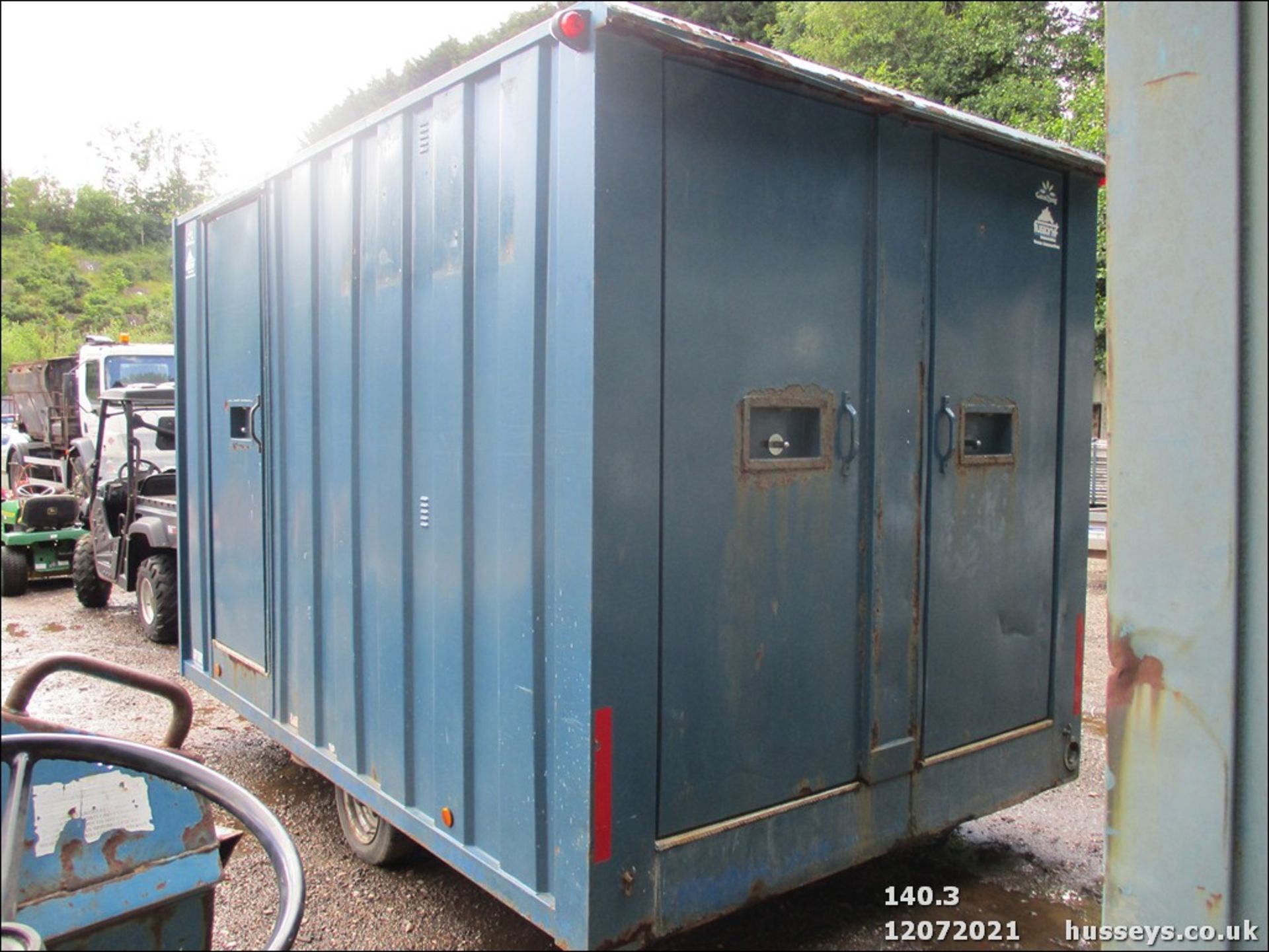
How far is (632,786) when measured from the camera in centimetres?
265

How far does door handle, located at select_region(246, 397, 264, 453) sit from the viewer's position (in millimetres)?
4504

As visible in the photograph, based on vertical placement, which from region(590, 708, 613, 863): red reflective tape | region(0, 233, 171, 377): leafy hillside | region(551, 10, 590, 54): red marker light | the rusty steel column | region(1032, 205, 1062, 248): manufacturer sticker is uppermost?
region(0, 233, 171, 377): leafy hillside

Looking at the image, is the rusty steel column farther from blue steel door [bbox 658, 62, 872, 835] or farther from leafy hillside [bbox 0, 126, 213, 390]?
leafy hillside [bbox 0, 126, 213, 390]

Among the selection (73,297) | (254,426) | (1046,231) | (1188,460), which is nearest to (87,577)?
(73,297)

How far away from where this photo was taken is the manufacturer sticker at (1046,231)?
376cm

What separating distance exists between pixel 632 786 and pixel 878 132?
7.09ft

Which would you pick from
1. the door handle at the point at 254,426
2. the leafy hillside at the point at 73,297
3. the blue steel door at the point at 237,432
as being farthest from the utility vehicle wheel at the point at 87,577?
the door handle at the point at 254,426

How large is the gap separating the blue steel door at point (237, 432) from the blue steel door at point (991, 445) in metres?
2.95

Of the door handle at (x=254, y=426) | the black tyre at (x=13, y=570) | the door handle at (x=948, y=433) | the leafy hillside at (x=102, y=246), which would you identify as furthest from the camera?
the black tyre at (x=13, y=570)

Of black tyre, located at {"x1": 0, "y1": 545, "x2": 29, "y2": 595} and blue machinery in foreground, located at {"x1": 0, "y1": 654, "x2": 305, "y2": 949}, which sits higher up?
blue machinery in foreground, located at {"x1": 0, "y1": 654, "x2": 305, "y2": 949}

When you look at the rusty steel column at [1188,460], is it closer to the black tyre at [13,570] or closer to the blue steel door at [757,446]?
the blue steel door at [757,446]

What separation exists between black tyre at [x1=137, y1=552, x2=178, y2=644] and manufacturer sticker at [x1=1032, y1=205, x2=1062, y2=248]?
23.9ft

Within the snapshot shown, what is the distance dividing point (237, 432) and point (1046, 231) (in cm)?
371

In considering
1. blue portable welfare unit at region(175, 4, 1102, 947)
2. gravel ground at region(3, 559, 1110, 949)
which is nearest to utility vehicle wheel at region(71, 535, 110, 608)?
gravel ground at region(3, 559, 1110, 949)
